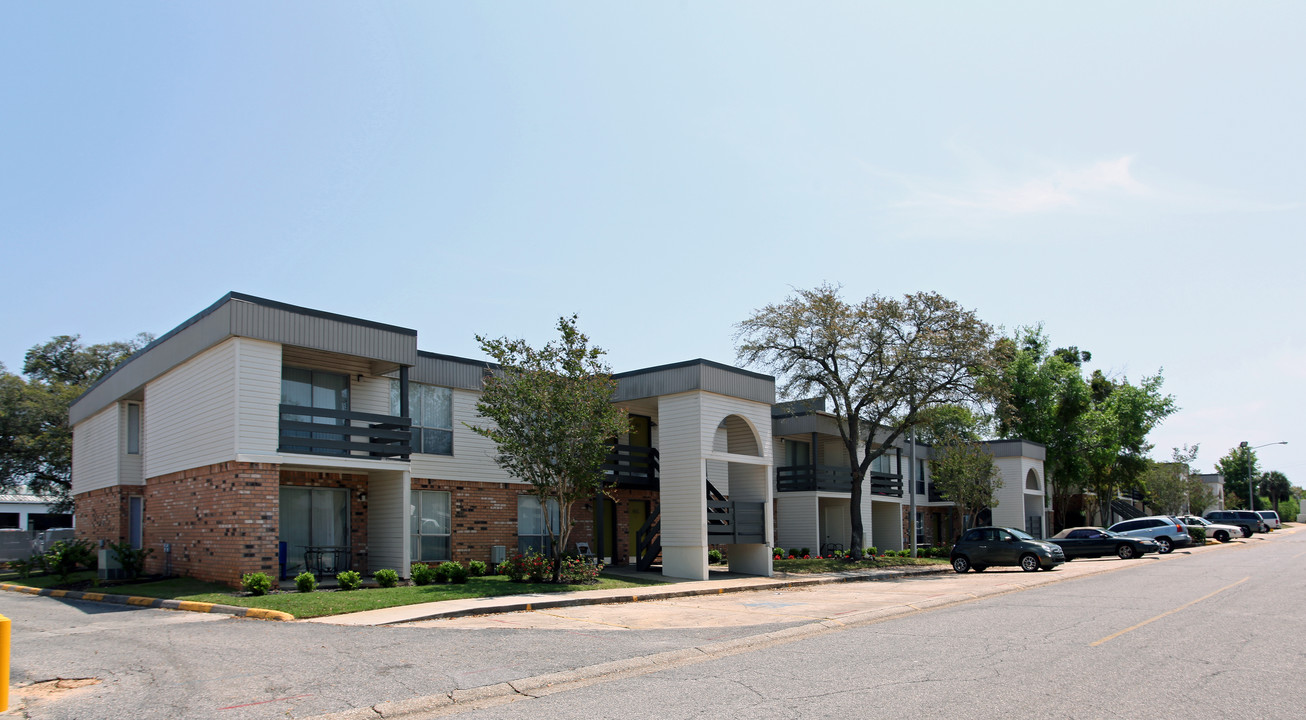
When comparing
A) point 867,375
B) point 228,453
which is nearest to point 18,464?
point 228,453

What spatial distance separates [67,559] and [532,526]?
458 inches

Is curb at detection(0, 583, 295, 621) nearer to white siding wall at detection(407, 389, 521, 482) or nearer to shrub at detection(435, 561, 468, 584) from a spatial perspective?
shrub at detection(435, 561, 468, 584)

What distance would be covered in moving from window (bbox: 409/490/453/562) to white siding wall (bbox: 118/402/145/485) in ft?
25.3

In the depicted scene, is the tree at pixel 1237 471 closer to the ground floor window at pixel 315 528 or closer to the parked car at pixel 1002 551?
the parked car at pixel 1002 551

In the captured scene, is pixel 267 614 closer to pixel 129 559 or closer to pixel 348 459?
pixel 348 459

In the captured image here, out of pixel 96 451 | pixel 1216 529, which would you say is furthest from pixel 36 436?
pixel 1216 529

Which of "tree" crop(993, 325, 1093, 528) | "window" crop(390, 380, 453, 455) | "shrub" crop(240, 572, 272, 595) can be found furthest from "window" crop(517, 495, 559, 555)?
"tree" crop(993, 325, 1093, 528)

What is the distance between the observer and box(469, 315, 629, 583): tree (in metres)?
20.2

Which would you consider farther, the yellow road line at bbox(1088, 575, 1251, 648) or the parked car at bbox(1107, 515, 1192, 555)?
the parked car at bbox(1107, 515, 1192, 555)

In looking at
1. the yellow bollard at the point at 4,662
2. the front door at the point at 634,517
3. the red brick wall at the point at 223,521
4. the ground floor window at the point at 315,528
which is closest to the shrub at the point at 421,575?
the ground floor window at the point at 315,528

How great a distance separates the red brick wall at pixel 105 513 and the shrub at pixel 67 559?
2.51ft

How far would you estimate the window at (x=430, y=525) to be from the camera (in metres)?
22.7

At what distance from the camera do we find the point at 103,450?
1024 inches

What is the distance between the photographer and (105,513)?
2522 cm
